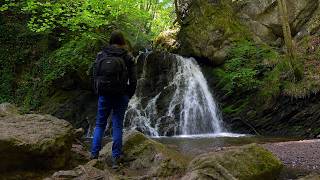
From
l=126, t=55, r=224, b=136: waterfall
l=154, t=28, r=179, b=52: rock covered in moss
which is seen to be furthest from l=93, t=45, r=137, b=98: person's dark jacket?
l=154, t=28, r=179, b=52: rock covered in moss

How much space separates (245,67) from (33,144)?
12.2 meters

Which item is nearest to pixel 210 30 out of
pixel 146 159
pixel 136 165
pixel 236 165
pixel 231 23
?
pixel 231 23

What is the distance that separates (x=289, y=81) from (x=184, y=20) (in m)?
7.05

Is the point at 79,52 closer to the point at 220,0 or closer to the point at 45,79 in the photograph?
the point at 45,79

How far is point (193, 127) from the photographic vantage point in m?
16.4

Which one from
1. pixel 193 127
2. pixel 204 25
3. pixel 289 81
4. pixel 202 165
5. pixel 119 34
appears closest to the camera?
pixel 202 165

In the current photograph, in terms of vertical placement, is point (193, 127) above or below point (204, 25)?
below

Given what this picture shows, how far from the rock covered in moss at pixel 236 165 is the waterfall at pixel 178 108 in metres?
10.3

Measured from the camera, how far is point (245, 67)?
1708 centimetres

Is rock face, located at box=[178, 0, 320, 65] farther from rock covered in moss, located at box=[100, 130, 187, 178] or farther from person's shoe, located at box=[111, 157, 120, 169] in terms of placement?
person's shoe, located at box=[111, 157, 120, 169]

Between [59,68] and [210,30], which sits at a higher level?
[210,30]

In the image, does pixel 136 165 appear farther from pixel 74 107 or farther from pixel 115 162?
pixel 74 107

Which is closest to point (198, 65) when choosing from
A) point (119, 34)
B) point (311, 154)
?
point (311, 154)

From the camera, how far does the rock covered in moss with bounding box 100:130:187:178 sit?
6.03 m
